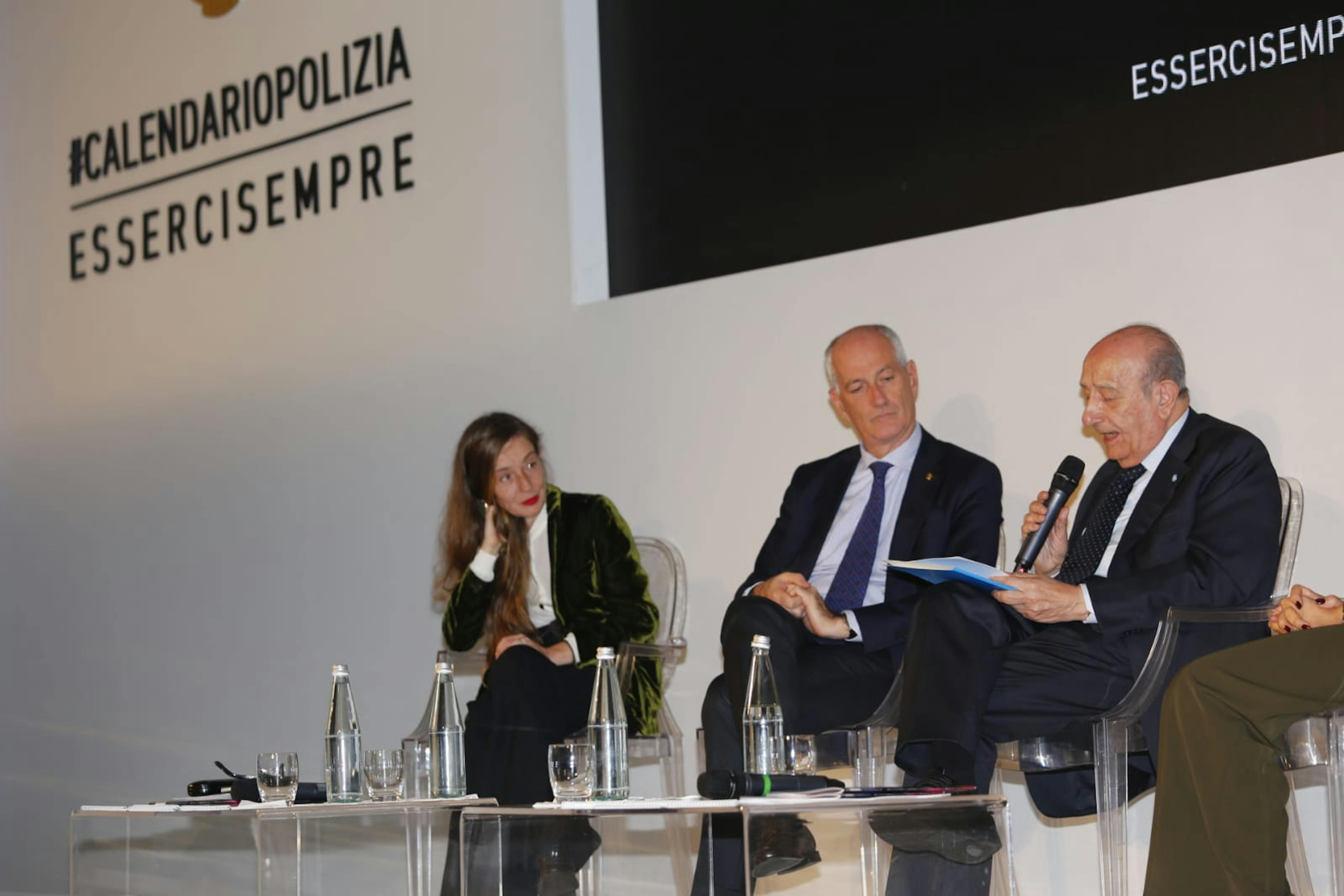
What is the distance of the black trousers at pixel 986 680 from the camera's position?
3102mm

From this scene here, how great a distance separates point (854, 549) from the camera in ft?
12.9

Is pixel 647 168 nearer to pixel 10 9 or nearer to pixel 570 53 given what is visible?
pixel 570 53

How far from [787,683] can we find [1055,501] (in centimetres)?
73

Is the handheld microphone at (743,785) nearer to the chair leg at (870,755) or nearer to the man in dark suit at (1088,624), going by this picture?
the man in dark suit at (1088,624)

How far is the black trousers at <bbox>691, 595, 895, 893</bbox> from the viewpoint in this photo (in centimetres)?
357

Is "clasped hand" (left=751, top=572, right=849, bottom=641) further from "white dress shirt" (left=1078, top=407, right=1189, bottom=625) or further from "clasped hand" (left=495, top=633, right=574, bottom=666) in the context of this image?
"clasped hand" (left=495, top=633, right=574, bottom=666)

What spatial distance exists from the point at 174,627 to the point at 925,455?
135 inches

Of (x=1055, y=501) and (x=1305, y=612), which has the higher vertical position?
(x=1055, y=501)

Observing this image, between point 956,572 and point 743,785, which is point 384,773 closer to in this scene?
point 743,785

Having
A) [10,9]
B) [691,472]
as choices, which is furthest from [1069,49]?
[10,9]

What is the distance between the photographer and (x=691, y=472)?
→ 4.87 metres

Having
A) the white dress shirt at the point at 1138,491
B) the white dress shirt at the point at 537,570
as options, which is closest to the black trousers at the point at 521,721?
the white dress shirt at the point at 537,570

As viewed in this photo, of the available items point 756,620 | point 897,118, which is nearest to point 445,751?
point 756,620

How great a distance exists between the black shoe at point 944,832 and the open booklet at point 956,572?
0.77 m
